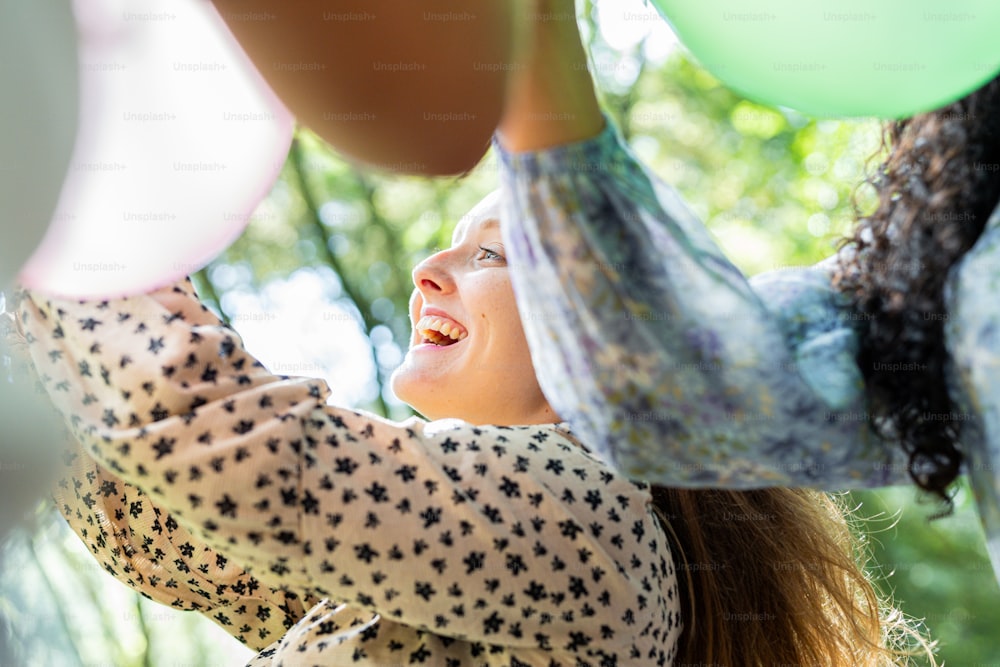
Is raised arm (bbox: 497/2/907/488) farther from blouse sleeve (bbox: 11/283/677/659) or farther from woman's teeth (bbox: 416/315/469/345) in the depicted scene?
woman's teeth (bbox: 416/315/469/345)

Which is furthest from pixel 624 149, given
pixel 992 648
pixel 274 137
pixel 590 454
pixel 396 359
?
pixel 992 648

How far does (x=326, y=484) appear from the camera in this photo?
1.00m

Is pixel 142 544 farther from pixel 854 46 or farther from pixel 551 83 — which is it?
pixel 854 46

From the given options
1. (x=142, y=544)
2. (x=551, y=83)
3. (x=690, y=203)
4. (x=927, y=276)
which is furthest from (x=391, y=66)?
(x=690, y=203)

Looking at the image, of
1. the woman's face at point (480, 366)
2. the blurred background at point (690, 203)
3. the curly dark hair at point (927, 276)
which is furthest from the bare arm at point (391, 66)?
the blurred background at point (690, 203)

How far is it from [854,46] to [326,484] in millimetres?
612

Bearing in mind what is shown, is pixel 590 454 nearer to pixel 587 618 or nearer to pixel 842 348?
pixel 587 618

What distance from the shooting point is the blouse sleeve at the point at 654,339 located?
2.28ft

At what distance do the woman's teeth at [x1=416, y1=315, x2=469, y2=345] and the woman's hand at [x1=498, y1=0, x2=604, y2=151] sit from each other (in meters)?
0.76

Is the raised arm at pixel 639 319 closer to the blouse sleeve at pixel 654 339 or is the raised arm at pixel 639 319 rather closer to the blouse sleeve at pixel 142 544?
the blouse sleeve at pixel 654 339

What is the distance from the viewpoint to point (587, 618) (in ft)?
3.66

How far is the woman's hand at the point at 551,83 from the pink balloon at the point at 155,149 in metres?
0.24

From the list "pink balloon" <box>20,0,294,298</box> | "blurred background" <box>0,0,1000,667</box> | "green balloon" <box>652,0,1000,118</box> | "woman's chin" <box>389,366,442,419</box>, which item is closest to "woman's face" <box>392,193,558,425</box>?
"woman's chin" <box>389,366,442,419</box>

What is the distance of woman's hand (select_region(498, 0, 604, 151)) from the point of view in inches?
27.5
